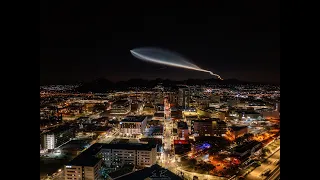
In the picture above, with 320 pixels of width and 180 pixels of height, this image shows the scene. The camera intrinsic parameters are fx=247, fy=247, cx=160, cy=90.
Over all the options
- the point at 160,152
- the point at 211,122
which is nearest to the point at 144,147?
the point at 160,152

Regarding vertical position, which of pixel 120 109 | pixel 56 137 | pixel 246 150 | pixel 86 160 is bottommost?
pixel 246 150

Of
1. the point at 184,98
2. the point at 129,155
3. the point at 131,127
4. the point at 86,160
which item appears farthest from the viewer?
the point at 184,98

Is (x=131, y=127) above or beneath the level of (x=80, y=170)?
above

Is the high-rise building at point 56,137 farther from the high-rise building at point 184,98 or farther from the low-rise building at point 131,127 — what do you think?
the high-rise building at point 184,98

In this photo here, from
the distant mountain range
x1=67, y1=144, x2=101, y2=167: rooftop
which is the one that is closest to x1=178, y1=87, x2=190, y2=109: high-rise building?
the distant mountain range

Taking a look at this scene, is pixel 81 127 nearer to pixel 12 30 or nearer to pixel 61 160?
pixel 61 160

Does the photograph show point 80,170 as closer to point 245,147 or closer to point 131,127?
point 131,127

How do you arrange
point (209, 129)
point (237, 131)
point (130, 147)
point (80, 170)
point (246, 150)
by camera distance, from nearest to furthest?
point (80, 170), point (130, 147), point (246, 150), point (237, 131), point (209, 129)

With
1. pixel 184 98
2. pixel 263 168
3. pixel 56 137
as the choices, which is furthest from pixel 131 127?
pixel 184 98

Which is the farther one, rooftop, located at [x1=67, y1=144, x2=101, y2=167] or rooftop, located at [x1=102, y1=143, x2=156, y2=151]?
rooftop, located at [x1=102, y1=143, x2=156, y2=151]

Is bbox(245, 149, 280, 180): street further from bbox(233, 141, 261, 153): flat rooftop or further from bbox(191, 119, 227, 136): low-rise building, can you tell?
bbox(191, 119, 227, 136): low-rise building

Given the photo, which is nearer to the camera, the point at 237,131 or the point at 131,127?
the point at 237,131

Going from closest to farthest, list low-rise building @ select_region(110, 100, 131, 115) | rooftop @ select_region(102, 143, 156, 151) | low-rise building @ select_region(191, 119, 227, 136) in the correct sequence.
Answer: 1. rooftop @ select_region(102, 143, 156, 151)
2. low-rise building @ select_region(191, 119, 227, 136)
3. low-rise building @ select_region(110, 100, 131, 115)
